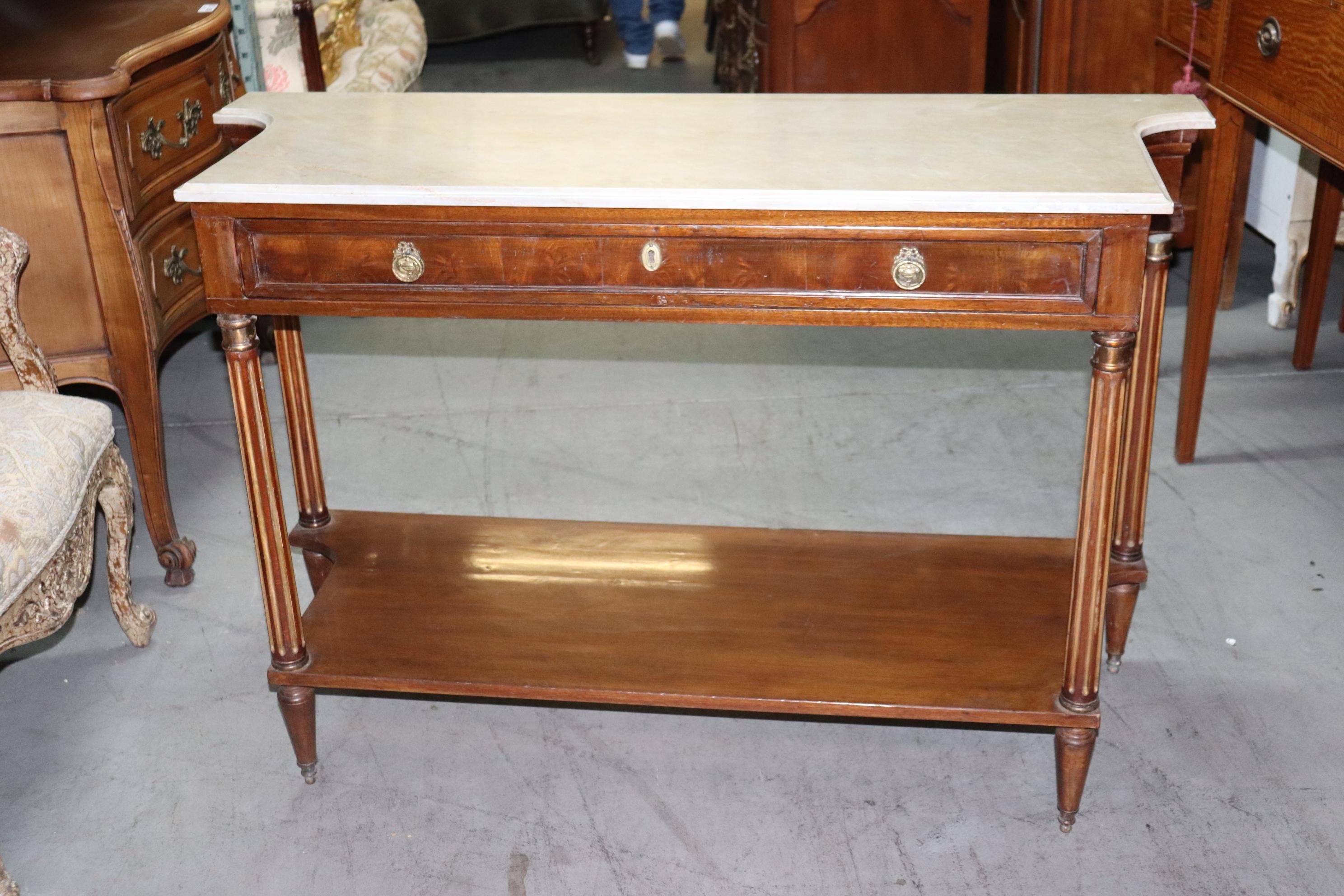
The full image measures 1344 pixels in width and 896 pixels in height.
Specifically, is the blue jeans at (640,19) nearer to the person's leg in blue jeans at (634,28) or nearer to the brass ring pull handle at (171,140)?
the person's leg in blue jeans at (634,28)

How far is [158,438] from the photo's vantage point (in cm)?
257

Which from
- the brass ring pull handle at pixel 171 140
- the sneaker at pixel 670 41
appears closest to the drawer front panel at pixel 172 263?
the brass ring pull handle at pixel 171 140

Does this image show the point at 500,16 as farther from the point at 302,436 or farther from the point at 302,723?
the point at 302,723

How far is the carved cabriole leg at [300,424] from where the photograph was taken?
7.28ft

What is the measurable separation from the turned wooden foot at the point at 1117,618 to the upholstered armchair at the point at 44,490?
1705 mm

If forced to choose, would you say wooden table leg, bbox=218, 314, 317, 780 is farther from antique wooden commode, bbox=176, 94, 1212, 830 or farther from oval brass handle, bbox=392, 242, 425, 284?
oval brass handle, bbox=392, 242, 425, 284

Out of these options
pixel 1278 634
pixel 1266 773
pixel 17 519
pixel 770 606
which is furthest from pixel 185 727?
pixel 1278 634

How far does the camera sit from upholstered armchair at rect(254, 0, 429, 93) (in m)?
3.65

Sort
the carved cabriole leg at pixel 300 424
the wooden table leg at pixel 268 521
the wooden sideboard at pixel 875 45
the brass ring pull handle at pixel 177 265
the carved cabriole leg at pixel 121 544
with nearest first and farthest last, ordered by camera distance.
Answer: the wooden table leg at pixel 268 521 → the carved cabriole leg at pixel 300 424 → the carved cabriole leg at pixel 121 544 → the brass ring pull handle at pixel 177 265 → the wooden sideboard at pixel 875 45

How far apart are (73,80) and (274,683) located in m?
1.07

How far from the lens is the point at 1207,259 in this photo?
2.73m

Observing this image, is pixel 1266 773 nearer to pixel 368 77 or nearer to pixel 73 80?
pixel 73 80

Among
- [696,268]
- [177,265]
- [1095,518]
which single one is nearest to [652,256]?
[696,268]

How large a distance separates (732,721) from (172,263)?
4.67ft
